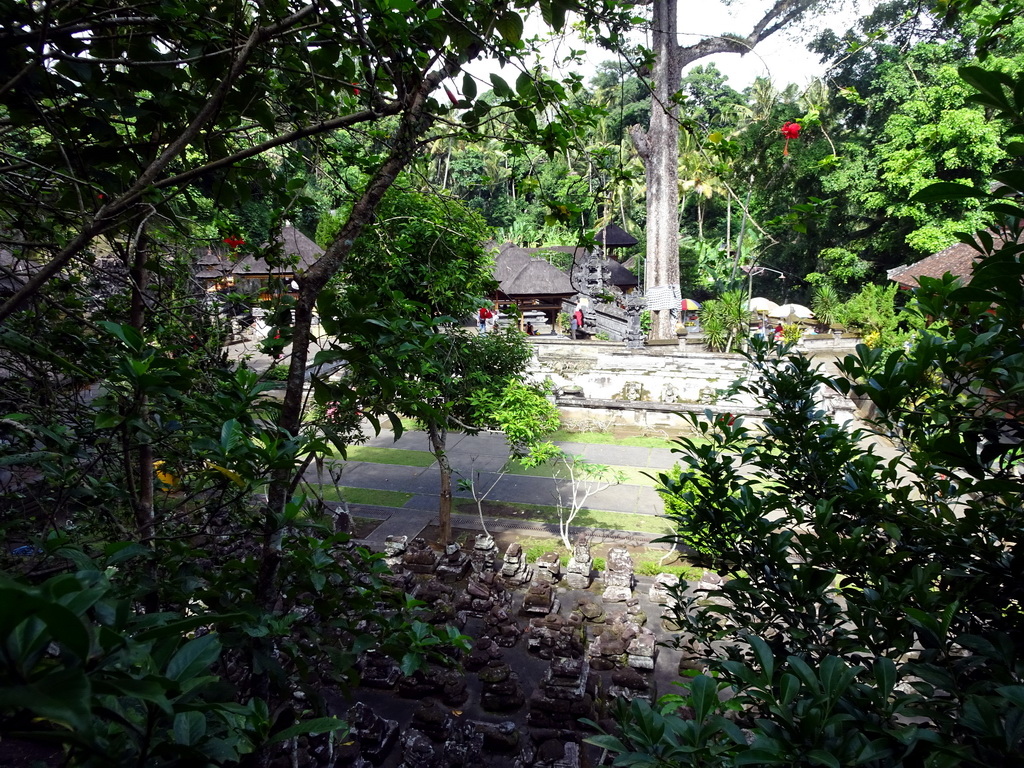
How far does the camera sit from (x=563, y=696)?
168 inches

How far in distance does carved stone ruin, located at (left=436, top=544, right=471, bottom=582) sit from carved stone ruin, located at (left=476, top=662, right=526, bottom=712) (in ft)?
5.60

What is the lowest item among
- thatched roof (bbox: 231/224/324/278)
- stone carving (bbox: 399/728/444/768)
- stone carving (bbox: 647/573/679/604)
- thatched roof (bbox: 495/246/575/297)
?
stone carving (bbox: 399/728/444/768)

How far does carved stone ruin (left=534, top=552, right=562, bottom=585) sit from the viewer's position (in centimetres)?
620

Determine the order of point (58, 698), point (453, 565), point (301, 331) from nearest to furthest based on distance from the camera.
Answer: point (58, 698)
point (301, 331)
point (453, 565)

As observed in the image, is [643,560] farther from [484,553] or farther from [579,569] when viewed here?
[484,553]

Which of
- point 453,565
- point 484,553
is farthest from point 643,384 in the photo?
point 453,565

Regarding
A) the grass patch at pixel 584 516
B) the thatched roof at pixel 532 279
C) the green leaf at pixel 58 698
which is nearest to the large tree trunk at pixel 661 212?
the thatched roof at pixel 532 279

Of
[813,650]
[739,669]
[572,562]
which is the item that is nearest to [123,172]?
[739,669]

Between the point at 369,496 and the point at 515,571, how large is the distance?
3223 millimetres

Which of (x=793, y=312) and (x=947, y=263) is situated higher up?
(x=947, y=263)

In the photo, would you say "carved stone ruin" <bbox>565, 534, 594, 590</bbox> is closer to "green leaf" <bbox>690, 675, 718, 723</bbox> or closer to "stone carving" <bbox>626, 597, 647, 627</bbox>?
"stone carving" <bbox>626, 597, 647, 627</bbox>

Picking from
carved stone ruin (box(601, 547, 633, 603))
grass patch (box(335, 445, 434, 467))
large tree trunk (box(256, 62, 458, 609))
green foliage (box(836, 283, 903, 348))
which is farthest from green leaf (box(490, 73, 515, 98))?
green foliage (box(836, 283, 903, 348))

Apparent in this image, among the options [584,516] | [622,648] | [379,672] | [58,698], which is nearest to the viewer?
[58,698]

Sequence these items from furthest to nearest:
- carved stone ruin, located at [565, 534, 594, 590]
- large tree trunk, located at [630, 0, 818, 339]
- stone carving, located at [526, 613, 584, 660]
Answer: large tree trunk, located at [630, 0, 818, 339] → carved stone ruin, located at [565, 534, 594, 590] → stone carving, located at [526, 613, 584, 660]
